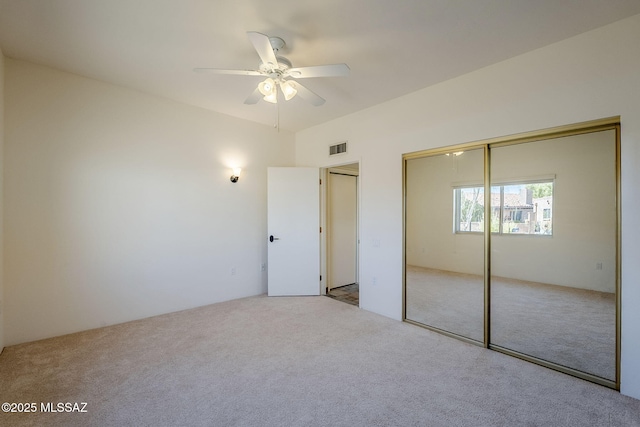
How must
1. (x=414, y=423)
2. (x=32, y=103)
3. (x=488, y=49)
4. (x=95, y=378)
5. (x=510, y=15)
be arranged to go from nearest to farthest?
(x=414, y=423) < (x=510, y=15) < (x=95, y=378) < (x=488, y=49) < (x=32, y=103)

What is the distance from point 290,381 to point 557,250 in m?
2.66

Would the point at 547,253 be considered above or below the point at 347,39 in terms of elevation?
below

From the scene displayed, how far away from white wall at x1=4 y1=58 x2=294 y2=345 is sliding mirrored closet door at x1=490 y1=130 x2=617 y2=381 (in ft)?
11.5

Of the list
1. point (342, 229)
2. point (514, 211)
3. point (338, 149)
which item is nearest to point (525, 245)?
point (514, 211)

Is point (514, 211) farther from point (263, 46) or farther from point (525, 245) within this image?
point (263, 46)

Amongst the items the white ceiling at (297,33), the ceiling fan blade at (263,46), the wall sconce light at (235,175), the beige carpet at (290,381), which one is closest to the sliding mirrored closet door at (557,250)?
the beige carpet at (290,381)

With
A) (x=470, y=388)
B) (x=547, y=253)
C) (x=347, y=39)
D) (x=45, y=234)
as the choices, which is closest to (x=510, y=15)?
(x=347, y=39)

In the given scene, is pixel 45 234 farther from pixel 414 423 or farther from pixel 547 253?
pixel 547 253

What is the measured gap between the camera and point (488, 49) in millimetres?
2537

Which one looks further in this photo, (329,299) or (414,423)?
(329,299)

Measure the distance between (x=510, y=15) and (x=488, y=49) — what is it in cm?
45

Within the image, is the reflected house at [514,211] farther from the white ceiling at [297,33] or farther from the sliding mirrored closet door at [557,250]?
the white ceiling at [297,33]

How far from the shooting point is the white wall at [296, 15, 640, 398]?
209cm

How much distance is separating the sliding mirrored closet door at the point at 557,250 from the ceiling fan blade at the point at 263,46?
2371mm
